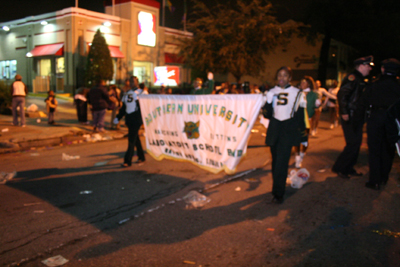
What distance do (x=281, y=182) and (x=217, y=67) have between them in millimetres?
23946

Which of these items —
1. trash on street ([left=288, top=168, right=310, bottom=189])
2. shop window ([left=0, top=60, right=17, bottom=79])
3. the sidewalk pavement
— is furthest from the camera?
shop window ([left=0, top=60, right=17, bottom=79])

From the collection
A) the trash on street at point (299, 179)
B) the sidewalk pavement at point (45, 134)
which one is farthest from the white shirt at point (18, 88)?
the trash on street at point (299, 179)

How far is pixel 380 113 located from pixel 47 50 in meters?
24.7

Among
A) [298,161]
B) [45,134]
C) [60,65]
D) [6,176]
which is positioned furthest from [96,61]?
[298,161]

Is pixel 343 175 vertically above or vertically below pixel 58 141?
above

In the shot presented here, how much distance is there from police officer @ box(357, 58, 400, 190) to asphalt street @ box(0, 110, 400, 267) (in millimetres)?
367

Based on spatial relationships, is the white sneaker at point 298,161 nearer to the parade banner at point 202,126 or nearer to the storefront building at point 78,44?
the parade banner at point 202,126

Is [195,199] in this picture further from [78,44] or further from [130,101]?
[78,44]

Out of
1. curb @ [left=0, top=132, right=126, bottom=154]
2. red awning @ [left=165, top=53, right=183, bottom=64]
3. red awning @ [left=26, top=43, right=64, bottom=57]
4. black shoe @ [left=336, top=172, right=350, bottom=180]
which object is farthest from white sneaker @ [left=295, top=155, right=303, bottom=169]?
red awning @ [left=165, top=53, right=183, bottom=64]

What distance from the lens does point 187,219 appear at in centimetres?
439

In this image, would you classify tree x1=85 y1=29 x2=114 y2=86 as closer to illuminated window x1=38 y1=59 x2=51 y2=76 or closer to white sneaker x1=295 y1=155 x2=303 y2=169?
A: illuminated window x1=38 y1=59 x2=51 y2=76

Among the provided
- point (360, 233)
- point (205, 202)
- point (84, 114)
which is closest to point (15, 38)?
point (84, 114)

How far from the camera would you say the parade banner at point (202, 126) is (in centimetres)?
526

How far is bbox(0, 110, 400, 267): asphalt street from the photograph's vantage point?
3.46 meters
